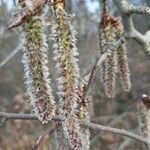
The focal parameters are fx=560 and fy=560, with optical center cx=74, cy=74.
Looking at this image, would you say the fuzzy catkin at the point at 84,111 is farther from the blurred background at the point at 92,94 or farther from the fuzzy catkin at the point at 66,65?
the blurred background at the point at 92,94

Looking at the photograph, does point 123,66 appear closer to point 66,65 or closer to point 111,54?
point 111,54

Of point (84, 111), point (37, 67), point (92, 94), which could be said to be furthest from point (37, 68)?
point (92, 94)

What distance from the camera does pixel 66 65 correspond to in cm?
157

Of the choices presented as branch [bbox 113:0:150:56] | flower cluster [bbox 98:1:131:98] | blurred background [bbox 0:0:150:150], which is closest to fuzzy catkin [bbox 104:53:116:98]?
flower cluster [bbox 98:1:131:98]

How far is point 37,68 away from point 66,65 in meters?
0.08

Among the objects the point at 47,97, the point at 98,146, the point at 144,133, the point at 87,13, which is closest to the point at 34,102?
the point at 47,97

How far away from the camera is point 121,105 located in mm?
10086

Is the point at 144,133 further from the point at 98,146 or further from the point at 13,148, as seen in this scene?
the point at 98,146

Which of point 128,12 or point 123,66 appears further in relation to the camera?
point 123,66

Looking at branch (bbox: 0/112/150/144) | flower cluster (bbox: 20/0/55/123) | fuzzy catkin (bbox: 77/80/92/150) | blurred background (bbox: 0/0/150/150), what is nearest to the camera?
flower cluster (bbox: 20/0/55/123)

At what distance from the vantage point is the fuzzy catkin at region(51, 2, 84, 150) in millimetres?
1559

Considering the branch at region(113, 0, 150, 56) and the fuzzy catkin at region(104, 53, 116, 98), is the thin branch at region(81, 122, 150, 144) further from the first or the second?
the branch at region(113, 0, 150, 56)

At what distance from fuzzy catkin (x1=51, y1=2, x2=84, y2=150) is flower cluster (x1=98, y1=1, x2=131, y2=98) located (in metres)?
0.62

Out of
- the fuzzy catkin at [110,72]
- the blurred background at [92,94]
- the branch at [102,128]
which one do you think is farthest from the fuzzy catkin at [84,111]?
the blurred background at [92,94]
